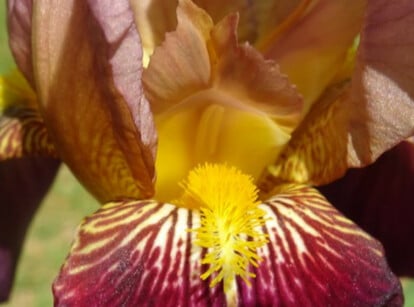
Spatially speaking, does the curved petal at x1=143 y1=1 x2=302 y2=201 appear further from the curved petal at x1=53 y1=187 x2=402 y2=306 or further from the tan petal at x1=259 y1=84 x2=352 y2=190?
the curved petal at x1=53 y1=187 x2=402 y2=306

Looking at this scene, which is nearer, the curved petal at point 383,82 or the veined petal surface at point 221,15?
the curved petal at point 383,82

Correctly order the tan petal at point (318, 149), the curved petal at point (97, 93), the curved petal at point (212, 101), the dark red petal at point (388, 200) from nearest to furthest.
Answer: the curved petal at point (97, 93) < the curved petal at point (212, 101) < the tan petal at point (318, 149) < the dark red petal at point (388, 200)

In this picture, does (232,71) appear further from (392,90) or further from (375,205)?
(375,205)

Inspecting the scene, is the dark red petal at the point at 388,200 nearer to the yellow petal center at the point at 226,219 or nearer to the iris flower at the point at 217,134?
the iris flower at the point at 217,134

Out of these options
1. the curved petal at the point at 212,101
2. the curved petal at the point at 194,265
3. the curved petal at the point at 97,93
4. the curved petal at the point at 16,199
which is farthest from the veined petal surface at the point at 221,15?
the curved petal at the point at 16,199

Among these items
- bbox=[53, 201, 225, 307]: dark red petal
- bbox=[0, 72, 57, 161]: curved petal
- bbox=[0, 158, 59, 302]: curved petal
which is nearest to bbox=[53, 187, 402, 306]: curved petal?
bbox=[53, 201, 225, 307]: dark red petal

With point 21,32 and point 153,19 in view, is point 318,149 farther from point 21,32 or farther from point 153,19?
point 21,32

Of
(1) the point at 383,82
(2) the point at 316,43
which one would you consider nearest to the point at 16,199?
(2) the point at 316,43
